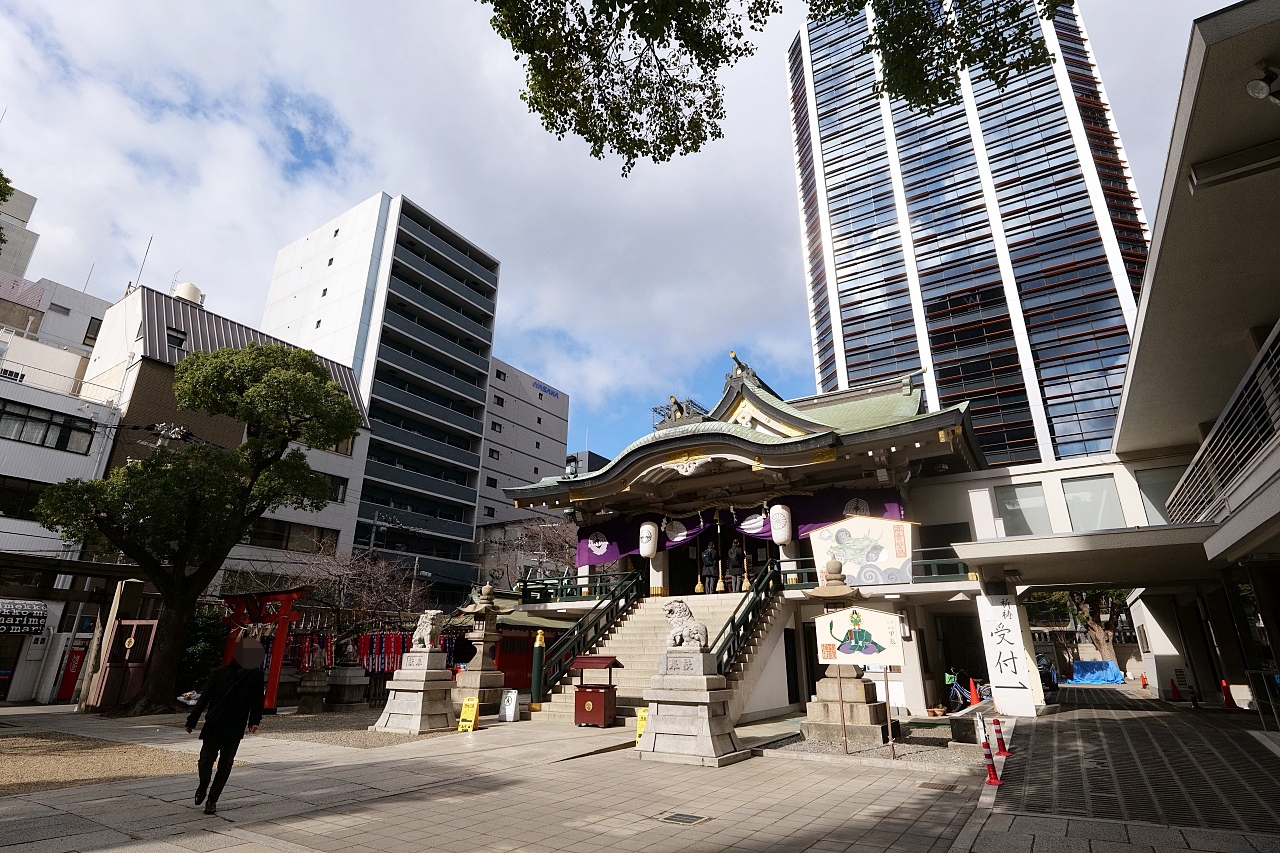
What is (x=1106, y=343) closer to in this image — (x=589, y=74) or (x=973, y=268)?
(x=973, y=268)

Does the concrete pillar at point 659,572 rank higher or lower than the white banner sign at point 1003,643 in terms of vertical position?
higher

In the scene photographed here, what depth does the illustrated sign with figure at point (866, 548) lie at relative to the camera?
13174 mm

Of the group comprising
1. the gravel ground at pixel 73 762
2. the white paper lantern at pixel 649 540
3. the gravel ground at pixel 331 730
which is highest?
the white paper lantern at pixel 649 540

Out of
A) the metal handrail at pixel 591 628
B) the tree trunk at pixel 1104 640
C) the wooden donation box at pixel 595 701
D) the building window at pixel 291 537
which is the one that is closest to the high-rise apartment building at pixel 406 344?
the building window at pixel 291 537

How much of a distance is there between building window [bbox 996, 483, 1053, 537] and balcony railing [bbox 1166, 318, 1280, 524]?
4615 millimetres

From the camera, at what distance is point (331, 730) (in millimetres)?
12414

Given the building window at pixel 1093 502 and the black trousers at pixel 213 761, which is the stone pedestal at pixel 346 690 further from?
the building window at pixel 1093 502

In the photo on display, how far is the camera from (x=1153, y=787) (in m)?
7.03

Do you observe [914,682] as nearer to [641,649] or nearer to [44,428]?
[641,649]

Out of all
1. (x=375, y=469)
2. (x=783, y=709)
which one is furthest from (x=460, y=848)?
(x=375, y=469)

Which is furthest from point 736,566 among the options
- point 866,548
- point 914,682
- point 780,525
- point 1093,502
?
point 1093,502

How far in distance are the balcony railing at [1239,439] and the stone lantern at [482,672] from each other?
1411 centimetres

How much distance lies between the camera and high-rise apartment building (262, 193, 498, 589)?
41062mm

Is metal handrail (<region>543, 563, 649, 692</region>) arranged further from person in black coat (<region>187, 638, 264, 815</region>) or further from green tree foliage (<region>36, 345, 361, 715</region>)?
person in black coat (<region>187, 638, 264, 815</region>)
